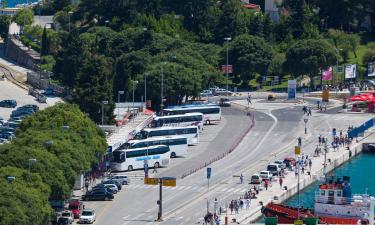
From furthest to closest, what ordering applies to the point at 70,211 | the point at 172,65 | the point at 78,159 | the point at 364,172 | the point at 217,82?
the point at 217,82 < the point at 172,65 < the point at 364,172 < the point at 78,159 < the point at 70,211

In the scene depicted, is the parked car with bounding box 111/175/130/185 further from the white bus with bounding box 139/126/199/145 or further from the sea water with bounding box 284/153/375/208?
the white bus with bounding box 139/126/199/145

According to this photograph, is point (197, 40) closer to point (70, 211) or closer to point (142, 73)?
point (142, 73)

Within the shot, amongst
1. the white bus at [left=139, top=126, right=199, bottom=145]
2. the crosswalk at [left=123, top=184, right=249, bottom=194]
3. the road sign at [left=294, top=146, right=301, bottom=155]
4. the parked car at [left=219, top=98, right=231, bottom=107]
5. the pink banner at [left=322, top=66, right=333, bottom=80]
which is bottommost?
the crosswalk at [left=123, top=184, right=249, bottom=194]

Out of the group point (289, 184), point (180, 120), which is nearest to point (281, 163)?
point (289, 184)

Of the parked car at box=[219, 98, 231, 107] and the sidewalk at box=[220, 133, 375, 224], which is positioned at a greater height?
the parked car at box=[219, 98, 231, 107]

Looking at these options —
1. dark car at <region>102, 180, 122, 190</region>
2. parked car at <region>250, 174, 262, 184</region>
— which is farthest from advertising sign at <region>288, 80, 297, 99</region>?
dark car at <region>102, 180, 122, 190</region>

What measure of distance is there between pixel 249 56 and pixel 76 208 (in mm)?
66141

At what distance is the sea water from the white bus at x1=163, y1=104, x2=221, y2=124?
14721 millimetres

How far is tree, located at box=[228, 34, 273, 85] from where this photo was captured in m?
163

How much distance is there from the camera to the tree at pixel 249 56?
163125 millimetres

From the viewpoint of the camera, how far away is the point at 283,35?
181750mm

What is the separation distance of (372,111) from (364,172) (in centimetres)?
2626

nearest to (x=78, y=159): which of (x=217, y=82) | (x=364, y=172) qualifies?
(x=364, y=172)

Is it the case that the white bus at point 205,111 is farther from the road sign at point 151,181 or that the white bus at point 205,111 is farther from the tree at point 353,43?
the tree at point 353,43
